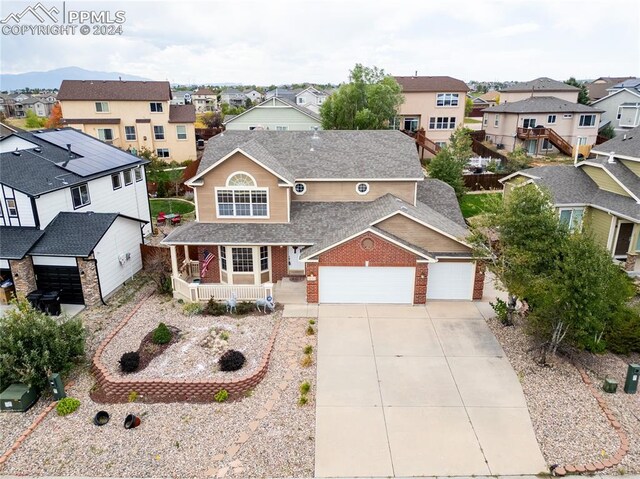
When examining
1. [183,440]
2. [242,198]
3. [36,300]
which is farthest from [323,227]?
[36,300]

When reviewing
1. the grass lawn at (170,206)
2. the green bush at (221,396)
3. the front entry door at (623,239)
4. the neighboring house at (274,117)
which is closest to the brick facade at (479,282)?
the front entry door at (623,239)

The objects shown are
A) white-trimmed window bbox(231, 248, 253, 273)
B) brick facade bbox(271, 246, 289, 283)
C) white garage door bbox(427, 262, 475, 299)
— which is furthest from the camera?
brick facade bbox(271, 246, 289, 283)

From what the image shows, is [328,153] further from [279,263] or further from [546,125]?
[546,125]

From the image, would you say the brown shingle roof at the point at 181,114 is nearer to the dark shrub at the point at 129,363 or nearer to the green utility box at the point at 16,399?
the dark shrub at the point at 129,363

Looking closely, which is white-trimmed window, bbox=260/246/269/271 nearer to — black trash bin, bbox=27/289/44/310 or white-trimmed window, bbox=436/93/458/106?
black trash bin, bbox=27/289/44/310

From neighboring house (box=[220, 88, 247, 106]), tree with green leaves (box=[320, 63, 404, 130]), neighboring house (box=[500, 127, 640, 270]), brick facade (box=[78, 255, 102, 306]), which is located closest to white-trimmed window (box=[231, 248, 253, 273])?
brick facade (box=[78, 255, 102, 306])

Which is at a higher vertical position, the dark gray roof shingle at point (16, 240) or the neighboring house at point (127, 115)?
the neighboring house at point (127, 115)
